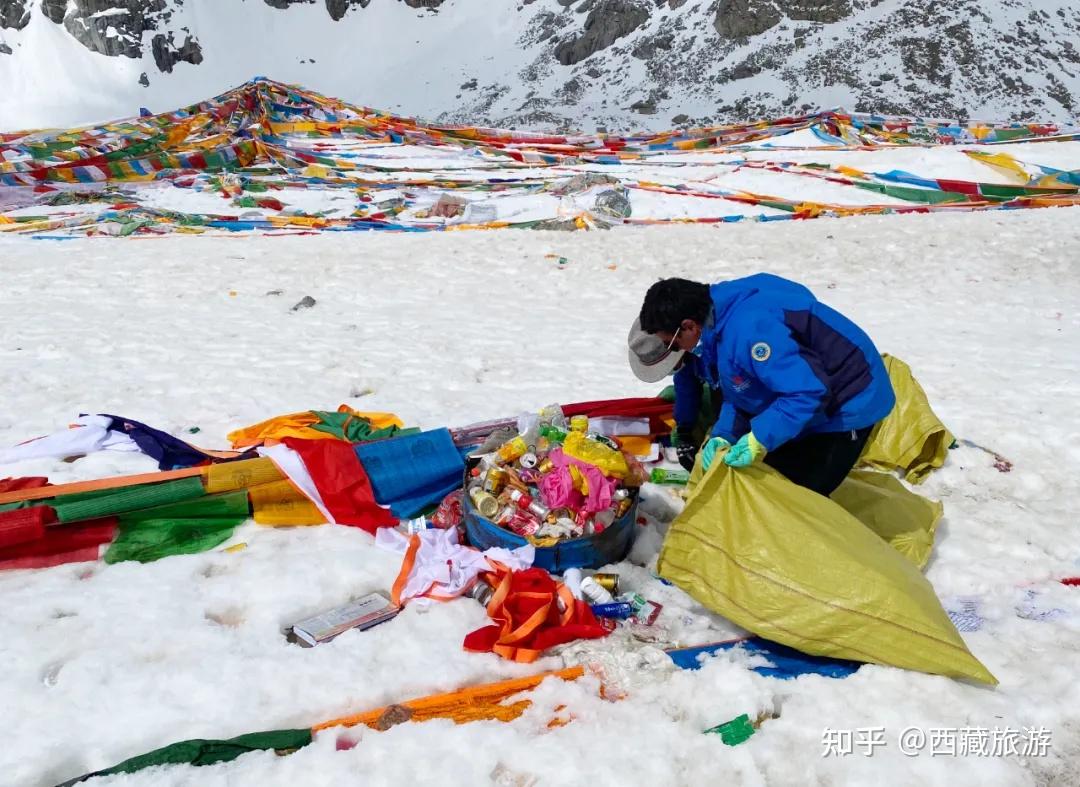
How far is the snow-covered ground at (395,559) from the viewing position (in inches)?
88.2

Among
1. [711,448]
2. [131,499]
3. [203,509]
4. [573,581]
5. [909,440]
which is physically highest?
[711,448]

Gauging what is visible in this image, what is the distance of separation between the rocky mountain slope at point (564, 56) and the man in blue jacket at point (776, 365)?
51098 millimetres

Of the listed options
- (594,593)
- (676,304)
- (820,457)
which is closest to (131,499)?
(594,593)

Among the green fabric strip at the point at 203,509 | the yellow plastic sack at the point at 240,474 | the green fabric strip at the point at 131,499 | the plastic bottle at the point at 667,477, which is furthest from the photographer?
the plastic bottle at the point at 667,477

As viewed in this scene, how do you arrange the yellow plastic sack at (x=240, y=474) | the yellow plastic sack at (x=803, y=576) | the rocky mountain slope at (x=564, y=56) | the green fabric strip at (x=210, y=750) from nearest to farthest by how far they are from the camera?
the green fabric strip at (x=210, y=750) → the yellow plastic sack at (x=803, y=576) → the yellow plastic sack at (x=240, y=474) → the rocky mountain slope at (x=564, y=56)

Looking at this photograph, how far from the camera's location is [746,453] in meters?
2.79

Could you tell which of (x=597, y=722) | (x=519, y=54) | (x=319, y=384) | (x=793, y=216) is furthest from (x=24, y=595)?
(x=519, y=54)

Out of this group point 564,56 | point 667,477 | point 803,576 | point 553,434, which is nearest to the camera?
point 803,576

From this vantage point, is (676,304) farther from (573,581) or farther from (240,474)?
(240,474)

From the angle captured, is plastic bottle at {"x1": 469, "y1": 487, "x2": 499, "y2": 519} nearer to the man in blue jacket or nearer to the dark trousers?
the man in blue jacket

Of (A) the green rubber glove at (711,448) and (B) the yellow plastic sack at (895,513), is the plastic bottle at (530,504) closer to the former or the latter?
(A) the green rubber glove at (711,448)

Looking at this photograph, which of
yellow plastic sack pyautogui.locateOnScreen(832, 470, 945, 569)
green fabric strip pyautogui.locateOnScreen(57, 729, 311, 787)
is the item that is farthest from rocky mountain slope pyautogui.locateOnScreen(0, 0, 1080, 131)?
green fabric strip pyautogui.locateOnScreen(57, 729, 311, 787)

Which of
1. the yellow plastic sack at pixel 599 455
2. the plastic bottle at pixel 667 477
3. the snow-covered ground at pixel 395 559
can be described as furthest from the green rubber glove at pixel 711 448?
the plastic bottle at pixel 667 477

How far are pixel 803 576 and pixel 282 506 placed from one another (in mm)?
2448
